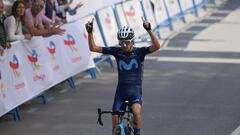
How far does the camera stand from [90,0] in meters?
17.9

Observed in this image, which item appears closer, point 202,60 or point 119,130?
point 119,130

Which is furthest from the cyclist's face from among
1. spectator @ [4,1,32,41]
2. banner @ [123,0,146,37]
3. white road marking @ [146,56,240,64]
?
banner @ [123,0,146,37]

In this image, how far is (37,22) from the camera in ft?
47.4

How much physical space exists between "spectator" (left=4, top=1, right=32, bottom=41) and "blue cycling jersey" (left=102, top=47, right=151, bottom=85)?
4087 millimetres

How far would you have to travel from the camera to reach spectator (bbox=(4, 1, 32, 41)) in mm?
13135

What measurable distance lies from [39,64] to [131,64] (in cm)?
447

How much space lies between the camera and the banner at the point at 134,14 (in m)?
19.7

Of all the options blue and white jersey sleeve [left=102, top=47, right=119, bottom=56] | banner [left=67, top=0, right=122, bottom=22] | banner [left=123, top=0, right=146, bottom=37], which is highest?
banner [left=67, top=0, right=122, bottom=22]

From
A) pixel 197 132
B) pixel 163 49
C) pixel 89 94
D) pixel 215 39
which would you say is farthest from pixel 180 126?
pixel 215 39

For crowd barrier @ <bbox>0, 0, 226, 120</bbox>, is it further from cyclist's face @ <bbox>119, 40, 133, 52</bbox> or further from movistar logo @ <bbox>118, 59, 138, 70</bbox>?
cyclist's face @ <bbox>119, 40, 133, 52</bbox>

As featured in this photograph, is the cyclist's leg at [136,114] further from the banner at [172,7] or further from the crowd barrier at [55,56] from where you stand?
the banner at [172,7]

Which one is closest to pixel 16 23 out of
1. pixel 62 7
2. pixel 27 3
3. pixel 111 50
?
pixel 27 3

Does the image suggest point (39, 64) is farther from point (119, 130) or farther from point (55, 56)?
point (119, 130)

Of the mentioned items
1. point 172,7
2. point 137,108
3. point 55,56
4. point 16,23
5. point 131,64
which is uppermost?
point 16,23
